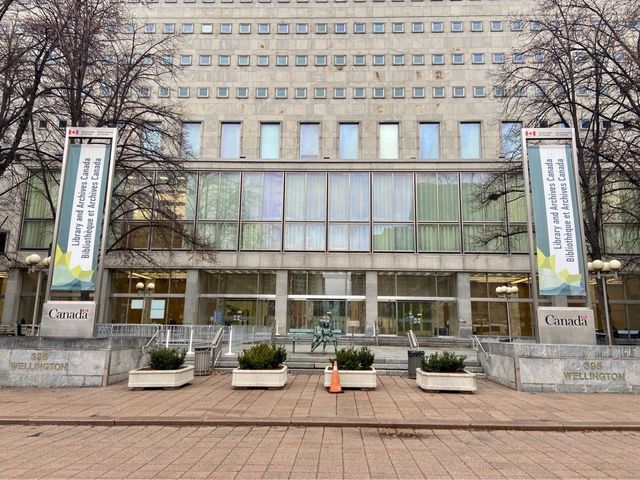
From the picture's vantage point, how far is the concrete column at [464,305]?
35.2 meters

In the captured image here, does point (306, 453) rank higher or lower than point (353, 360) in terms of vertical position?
lower

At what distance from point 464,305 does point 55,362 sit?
3000 cm

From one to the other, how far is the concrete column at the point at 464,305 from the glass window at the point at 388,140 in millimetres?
11757

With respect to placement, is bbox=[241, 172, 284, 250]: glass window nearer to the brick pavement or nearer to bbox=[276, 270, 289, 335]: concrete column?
bbox=[276, 270, 289, 335]: concrete column

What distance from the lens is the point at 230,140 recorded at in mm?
39406

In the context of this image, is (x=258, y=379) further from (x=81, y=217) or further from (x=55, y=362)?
(x=81, y=217)

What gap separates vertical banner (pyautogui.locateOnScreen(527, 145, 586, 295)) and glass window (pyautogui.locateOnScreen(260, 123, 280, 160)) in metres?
26.6

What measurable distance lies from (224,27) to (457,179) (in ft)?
82.4

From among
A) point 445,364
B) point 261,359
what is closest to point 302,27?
point 261,359

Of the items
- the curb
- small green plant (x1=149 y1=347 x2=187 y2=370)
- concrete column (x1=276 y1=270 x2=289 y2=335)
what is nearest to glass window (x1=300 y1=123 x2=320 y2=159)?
concrete column (x1=276 y1=270 x2=289 y2=335)

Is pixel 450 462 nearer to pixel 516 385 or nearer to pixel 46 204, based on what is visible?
pixel 516 385

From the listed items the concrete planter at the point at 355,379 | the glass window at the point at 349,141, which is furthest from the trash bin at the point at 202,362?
the glass window at the point at 349,141

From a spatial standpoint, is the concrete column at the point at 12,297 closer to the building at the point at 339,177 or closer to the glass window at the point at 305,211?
the building at the point at 339,177

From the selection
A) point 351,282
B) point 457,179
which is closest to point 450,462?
point 351,282
